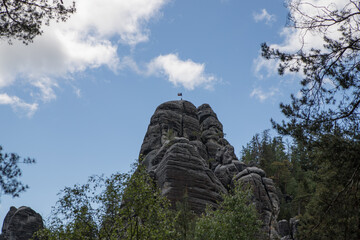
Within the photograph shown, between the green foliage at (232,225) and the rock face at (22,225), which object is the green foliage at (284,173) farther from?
the rock face at (22,225)

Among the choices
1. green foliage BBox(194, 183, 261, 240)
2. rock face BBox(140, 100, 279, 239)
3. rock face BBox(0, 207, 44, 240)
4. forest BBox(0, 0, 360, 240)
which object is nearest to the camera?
forest BBox(0, 0, 360, 240)

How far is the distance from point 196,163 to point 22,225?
101 ft

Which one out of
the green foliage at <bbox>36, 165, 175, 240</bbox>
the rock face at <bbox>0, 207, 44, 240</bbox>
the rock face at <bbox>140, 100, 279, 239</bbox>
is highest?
the rock face at <bbox>140, 100, 279, 239</bbox>

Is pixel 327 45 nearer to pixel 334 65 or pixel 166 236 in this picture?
pixel 334 65

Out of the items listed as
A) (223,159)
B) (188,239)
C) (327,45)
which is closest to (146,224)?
(188,239)

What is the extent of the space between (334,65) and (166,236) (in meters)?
11.8

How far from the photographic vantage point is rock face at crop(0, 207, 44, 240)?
57.2 meters

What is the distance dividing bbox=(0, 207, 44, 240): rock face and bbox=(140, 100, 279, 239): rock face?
2121cm

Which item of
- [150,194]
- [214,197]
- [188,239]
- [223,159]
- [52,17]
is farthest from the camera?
[223,159]

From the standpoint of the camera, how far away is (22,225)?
57812 millimetres

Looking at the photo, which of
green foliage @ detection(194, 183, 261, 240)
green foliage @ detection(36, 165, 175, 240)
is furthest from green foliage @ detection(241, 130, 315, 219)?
green foliage @ detection(36, 165, 175, 240)

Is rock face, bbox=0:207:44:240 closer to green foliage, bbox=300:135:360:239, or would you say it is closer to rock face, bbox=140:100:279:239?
rock face, bbox=140:100:279:239

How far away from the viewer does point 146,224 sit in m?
18.5

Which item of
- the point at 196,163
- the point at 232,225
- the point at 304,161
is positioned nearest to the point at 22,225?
the point at 196,163
